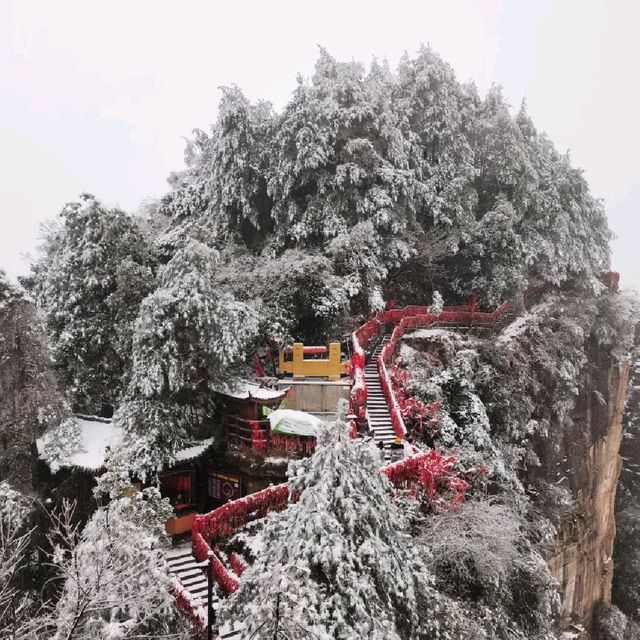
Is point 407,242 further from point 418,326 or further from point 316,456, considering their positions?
point 316,456

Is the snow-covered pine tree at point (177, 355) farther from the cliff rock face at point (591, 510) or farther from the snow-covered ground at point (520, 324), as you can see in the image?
the cliff rock face at point (591, 510)

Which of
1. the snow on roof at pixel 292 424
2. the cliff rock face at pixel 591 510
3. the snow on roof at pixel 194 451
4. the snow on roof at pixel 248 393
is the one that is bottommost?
the cliff rock face at pixel 591 510

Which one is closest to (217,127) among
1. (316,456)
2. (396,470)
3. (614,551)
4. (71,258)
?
(71,258)

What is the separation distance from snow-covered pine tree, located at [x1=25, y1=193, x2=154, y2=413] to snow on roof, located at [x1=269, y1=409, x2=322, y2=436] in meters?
5.25

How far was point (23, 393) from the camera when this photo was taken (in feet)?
51.5

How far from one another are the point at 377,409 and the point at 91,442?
30.4 feet

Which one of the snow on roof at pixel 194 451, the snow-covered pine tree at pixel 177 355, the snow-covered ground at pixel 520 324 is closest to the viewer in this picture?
the snow-covered pine tree at pixel 177 355

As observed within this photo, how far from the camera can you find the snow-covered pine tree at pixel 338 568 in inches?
302

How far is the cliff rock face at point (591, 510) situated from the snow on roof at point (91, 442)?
694 inches

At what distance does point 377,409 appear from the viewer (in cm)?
1841

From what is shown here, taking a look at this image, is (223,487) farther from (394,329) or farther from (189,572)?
(394,329)

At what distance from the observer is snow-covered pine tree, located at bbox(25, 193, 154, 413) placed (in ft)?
58.7

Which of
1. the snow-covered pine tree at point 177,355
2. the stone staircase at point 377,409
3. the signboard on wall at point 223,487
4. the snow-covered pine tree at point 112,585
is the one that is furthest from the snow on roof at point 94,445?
the snow-covered pine tree at point 112,585

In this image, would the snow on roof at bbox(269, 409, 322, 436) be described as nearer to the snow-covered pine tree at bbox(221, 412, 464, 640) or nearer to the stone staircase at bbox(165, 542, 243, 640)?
the stone staircase at bbox(165, 542, 243, 640)
